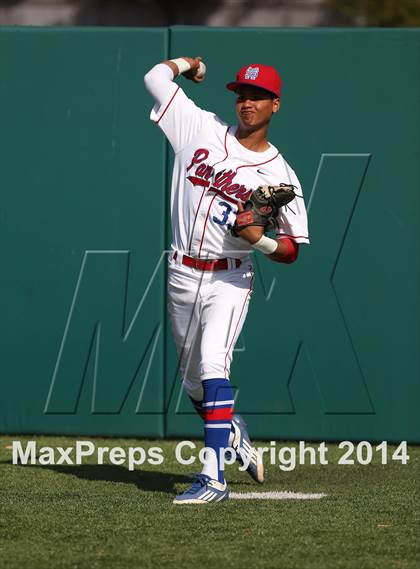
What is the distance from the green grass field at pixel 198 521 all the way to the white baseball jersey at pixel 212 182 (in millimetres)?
1207

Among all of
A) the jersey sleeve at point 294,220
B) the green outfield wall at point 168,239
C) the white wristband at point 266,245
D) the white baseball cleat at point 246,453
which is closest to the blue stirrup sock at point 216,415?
the white baseball cleat at point 246,453

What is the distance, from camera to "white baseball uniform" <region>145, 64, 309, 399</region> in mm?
6141

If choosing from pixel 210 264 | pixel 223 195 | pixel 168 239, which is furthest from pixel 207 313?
pixel 168 239

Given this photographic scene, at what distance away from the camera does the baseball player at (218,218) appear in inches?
236

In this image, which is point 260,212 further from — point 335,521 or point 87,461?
point 87,461

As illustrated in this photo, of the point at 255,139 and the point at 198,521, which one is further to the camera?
the point at 255,139

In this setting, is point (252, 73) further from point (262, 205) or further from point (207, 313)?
point (207, 313)

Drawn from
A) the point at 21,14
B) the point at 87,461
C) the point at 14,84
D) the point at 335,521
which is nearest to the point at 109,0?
the point at 21,14

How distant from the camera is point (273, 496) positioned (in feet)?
20.1

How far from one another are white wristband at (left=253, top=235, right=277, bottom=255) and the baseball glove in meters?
0.07

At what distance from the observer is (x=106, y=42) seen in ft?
25.5

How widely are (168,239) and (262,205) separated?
6.24 ft

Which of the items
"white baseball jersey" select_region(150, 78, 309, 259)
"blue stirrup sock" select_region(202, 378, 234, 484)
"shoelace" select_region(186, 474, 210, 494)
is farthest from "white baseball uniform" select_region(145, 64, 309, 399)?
"shoelace" select_region(186, 474, 210, 494)

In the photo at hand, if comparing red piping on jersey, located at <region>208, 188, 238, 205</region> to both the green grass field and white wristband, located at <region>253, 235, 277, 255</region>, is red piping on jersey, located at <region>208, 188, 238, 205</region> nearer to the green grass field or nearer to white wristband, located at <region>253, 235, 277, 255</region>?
white wristband, located at <region>253, 235, 277, 255</region>
